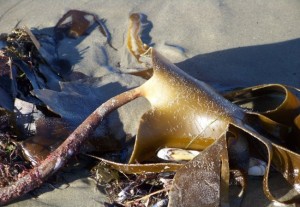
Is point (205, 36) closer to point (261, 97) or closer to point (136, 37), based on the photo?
point (136, 37)

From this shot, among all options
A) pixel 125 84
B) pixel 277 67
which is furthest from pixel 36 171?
pixel 277 67

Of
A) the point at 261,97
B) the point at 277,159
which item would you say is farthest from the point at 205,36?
the point at 277,159

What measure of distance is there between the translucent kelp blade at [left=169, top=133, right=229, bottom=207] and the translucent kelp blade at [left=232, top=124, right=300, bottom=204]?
→ 0.58 ft

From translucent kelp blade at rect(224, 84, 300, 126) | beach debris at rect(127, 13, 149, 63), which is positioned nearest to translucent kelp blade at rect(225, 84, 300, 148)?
translucent kelp blade at rect(224, 84, 300, 126)

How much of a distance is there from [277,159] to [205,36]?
118 cm

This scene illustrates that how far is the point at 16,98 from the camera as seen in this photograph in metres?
2.62

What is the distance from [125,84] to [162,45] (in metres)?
0.45

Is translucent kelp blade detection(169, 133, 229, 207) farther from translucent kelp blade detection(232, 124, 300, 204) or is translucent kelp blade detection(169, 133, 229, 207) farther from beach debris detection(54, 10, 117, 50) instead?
beach debris detection(54, 10, 117, 50)

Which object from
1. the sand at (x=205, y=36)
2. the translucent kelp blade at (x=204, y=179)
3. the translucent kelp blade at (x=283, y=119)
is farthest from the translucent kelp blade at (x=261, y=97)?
the translucent kelp blade at (x=204, y=179)

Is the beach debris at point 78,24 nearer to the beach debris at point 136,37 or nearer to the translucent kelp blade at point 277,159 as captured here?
the beach debris at point 136,37

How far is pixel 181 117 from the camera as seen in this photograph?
7.61 feet

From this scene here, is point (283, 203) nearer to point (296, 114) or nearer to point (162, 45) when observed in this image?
point (296, 114)

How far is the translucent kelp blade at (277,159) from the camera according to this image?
2.15 meters

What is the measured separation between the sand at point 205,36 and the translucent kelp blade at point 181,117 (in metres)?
0.46
